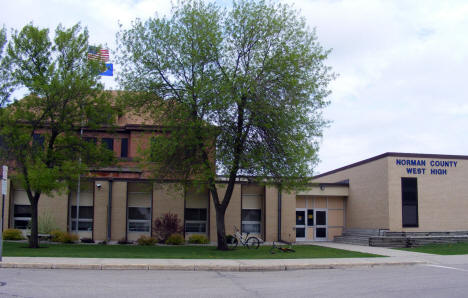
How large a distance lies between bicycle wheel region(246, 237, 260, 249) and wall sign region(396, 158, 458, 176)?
36.2 ft

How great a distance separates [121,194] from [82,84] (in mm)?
8955

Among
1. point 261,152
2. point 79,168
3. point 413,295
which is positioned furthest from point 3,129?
point 413,295

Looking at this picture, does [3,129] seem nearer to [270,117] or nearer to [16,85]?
[16,85]

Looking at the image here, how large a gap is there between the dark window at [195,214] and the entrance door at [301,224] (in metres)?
6.99

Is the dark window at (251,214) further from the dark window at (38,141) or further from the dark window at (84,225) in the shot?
the dark window at (38,141)

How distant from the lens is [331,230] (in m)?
33.1

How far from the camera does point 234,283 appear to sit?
1262 centimetres

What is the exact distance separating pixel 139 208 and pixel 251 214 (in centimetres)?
718

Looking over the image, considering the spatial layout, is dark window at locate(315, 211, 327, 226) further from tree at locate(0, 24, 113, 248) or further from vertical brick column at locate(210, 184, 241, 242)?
tree at locate(0, 24, 113, 248)

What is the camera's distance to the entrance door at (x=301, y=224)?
105ft

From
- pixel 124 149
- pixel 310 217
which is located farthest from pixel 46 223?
pixel 310 217

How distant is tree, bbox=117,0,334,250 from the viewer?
20344 millimetres

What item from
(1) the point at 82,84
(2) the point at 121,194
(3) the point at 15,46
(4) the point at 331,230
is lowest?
(4) the point at 331,230

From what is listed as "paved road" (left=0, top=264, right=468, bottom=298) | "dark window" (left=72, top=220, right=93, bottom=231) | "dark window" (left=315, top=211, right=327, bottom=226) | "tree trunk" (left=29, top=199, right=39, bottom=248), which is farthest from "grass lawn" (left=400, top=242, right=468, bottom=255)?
"tree trunk" (left=29, top=199, right=39, bottom=248)
